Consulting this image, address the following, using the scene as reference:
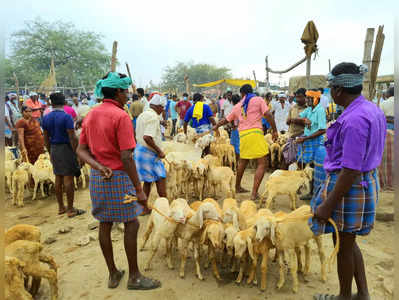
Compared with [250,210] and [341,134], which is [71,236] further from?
[341,134]

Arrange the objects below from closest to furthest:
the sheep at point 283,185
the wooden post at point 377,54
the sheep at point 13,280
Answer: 1. the sheep at point 13,280
2. the sheep at point 283,185
3. the wooden post at point 377,54

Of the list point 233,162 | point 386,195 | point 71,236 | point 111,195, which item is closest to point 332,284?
point 111,195

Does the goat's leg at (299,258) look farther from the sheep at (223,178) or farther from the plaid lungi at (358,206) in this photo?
the sheep at (223,178)

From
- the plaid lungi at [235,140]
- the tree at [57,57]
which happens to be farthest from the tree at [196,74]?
the plaid lungi at [235,140]

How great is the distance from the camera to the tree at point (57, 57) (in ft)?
115

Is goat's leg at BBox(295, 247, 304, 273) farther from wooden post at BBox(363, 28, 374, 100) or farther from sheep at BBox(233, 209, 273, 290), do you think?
wooden post at BBox(363, 28, 374, 100)

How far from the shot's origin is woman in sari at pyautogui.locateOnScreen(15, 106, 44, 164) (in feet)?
21.1

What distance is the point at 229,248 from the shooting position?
3035 millimetres

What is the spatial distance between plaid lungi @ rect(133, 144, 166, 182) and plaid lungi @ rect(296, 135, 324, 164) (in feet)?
9.21

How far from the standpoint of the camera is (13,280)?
94.8 inches

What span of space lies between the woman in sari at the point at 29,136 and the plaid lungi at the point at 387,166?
25.8 feet

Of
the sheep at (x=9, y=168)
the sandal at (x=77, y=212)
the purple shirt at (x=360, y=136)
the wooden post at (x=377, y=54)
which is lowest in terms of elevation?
the sandal at (x=77, y=212)

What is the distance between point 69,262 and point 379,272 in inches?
153

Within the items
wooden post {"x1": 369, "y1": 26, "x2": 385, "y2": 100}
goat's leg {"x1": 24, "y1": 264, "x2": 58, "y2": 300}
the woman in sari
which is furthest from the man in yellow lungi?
the woman in sari
